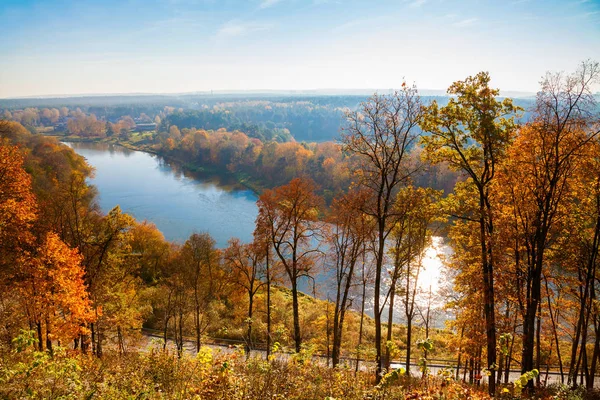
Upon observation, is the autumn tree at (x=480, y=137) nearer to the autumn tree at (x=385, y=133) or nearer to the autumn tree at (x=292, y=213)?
the autumn tree at (x=385, y=133)

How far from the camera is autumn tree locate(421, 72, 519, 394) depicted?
1118cm

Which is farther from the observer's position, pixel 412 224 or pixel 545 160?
pixel 412 224

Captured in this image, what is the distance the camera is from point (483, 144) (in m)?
11.6

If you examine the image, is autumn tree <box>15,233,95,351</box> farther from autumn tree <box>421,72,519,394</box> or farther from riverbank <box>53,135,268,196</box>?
riverbank <box>53,135,268,196</box>

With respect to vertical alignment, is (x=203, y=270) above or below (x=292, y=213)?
below

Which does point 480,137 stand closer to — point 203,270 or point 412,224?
point 412,224

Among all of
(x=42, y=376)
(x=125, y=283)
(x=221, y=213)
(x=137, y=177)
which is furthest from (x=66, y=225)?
(x=137, y=177)

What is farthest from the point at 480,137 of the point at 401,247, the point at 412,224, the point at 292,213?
the point at 292,213

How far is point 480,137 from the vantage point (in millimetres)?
11352

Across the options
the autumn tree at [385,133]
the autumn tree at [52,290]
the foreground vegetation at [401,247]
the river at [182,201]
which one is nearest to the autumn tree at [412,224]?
the foreground vegetation at [401,247]

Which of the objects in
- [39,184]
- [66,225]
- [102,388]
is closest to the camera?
[102,388]

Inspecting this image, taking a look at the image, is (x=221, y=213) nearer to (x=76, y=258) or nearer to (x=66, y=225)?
(x=66, y=225)

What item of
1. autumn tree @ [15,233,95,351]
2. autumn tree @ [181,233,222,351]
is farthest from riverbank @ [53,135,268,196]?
autumn tree @ [15,233,95,351]

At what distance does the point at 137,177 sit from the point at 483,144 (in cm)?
8317
